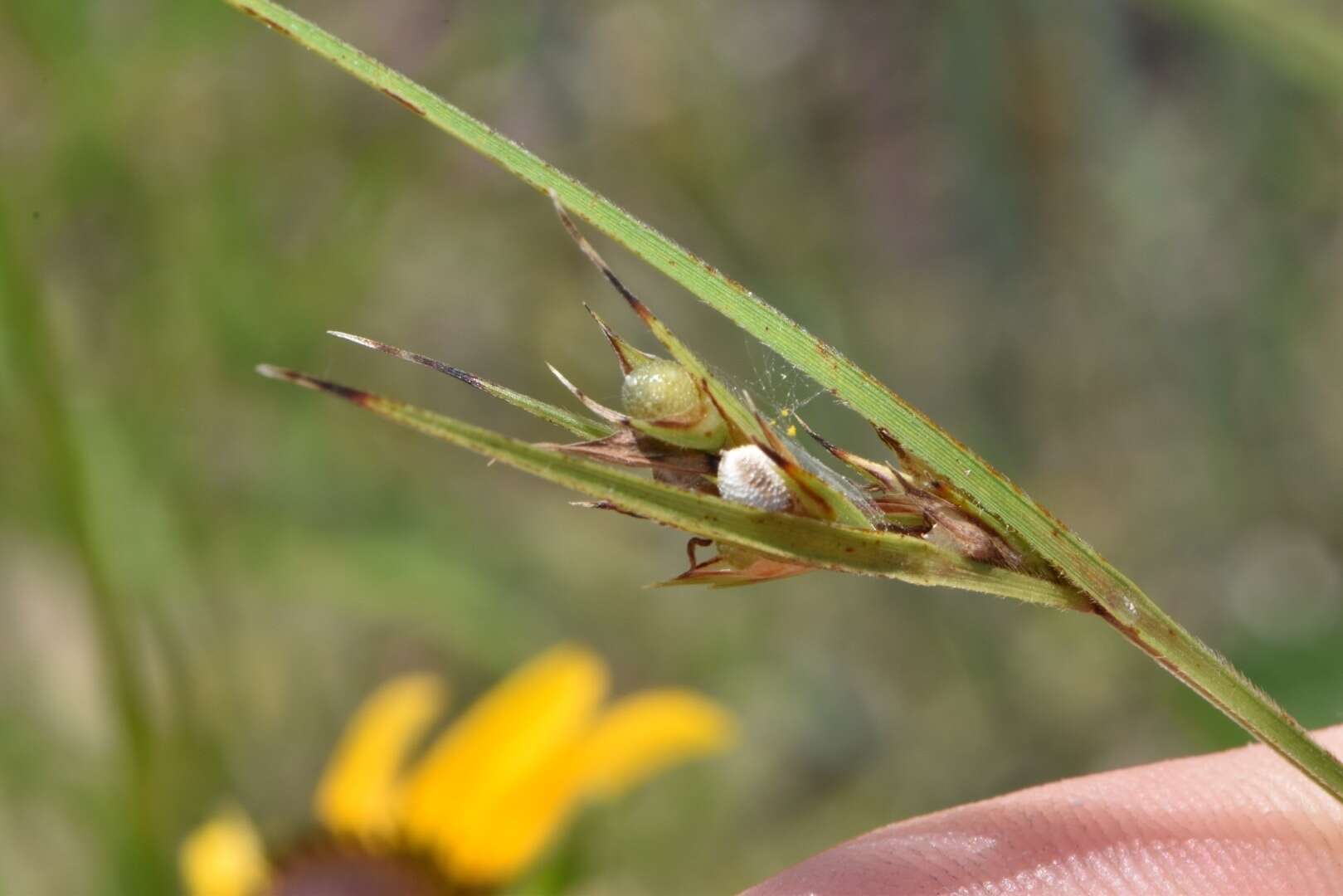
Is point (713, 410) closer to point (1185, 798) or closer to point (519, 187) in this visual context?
point (1185, 798)

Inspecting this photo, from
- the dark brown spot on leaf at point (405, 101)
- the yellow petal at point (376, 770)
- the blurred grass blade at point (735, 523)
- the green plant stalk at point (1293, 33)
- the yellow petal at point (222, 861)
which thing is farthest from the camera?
the yellow petal at point (376, 770)

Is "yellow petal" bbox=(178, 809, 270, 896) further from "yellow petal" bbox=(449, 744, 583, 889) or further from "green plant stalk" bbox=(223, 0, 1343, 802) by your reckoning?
"green plant stalk" bbox=(223, 0, 1343, 802)

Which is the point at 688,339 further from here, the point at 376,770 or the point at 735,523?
the point at 735,523

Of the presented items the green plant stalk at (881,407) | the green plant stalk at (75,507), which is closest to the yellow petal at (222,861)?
the green plant stalk at (75,507)

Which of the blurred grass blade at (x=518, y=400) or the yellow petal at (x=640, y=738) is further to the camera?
the yellow petal at (x=640, y=738)

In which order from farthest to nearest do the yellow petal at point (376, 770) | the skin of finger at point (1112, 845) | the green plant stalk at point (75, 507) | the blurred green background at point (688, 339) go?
the blurred green background at point (688, 339), the yellow petal at point (376, 770), the green plant stalk at point (75, 507), the skin of finger at point (1112, 845)

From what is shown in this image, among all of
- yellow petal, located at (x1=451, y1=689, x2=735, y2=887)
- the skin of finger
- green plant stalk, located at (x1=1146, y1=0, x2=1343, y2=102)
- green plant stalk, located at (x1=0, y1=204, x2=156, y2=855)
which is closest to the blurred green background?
green plant stalk, located at (x1=0, y1=204, x2=156, y2=855)

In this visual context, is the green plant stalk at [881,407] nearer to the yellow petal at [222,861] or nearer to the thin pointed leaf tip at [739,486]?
the thin pointed leaf tip at [739,486]

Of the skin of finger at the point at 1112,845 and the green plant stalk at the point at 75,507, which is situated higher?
the green plant stalk at the point at 75,507
